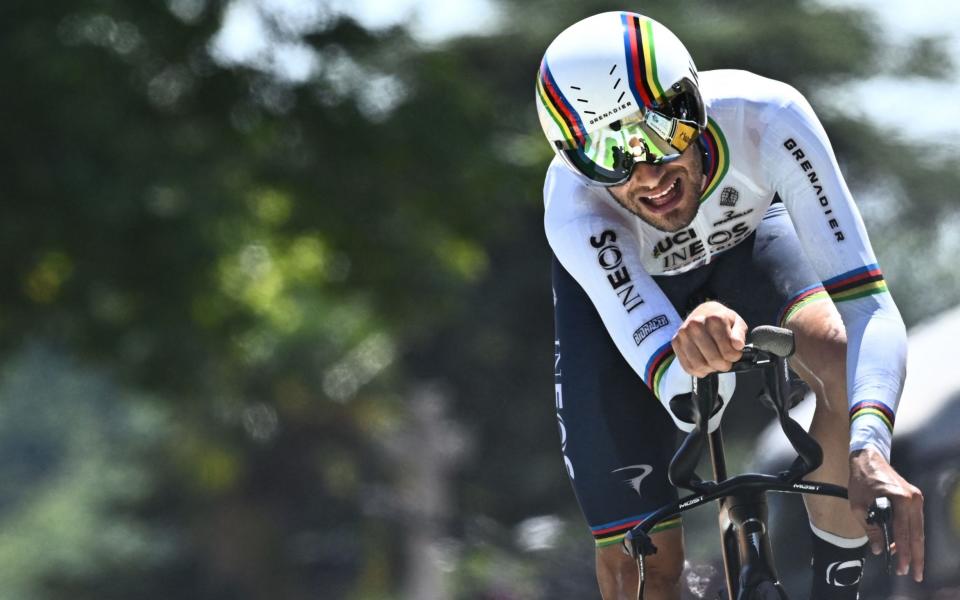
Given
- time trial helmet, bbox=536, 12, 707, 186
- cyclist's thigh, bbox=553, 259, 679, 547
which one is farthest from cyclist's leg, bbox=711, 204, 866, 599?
time trial helmet, bbox=536, 12, 707, 186

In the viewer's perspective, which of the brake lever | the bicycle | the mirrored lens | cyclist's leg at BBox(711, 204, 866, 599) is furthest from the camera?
cyclist's leg at BBox(711, 204, 866, 599)

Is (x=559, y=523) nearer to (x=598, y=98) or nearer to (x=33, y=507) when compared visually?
(x=598, y=98)

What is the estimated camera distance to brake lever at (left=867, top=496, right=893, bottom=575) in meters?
3.62

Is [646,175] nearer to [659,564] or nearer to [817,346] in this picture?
[817,346]

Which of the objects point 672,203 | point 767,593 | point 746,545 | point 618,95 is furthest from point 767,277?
point 767,593

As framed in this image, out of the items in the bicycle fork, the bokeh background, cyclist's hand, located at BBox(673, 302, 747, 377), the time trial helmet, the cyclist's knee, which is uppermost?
the bokeh background

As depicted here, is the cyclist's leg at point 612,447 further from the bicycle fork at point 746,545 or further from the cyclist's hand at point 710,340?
the cyclist's hand at point 710,340

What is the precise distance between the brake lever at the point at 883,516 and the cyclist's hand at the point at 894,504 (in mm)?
14

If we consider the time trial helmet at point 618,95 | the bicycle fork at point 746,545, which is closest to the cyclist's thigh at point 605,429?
the bicycle fork at point 746,545

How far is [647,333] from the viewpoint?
13.6 ft

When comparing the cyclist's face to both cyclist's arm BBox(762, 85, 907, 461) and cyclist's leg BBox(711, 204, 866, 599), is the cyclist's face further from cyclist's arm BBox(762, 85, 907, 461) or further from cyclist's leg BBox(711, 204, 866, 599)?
cyclist's leg BBox(711, 204, 866, 599)

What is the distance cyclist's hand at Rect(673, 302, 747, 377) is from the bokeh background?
3.33 feet

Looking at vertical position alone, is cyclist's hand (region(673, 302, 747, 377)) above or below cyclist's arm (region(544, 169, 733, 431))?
below

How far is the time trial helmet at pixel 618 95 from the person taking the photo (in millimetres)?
4117
